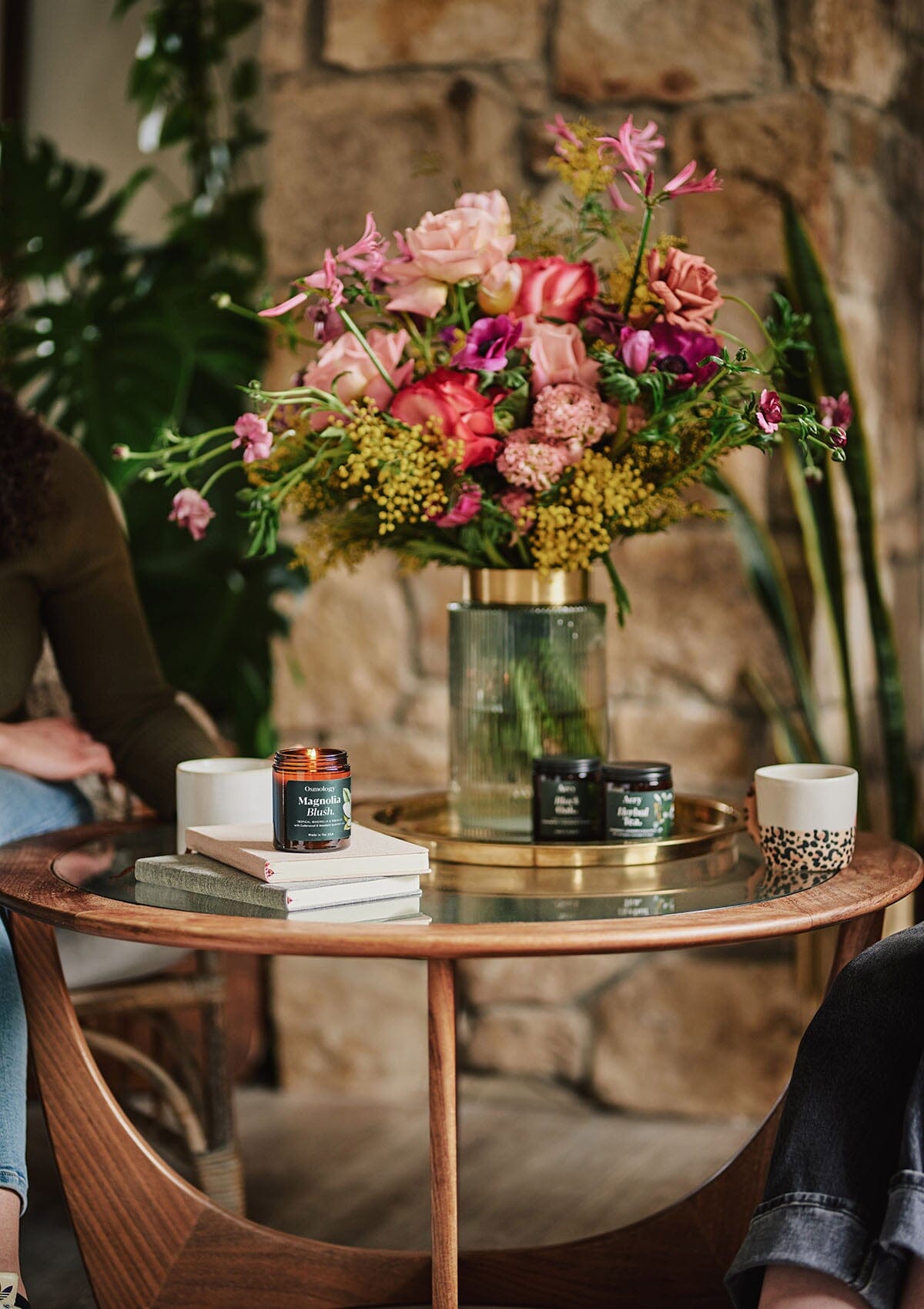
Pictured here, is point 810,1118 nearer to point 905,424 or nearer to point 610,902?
point 610,902

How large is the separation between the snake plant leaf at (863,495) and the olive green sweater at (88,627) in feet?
3.15

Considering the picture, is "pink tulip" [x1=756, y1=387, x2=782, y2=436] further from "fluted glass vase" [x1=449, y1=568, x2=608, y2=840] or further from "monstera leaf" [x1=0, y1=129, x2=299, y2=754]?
"monstera leaf" [x1=0, y1=129, x2=299, y2=754]

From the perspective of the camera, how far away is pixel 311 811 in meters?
1.20

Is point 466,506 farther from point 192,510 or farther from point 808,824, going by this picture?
point 808,824

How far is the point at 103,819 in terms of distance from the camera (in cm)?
177

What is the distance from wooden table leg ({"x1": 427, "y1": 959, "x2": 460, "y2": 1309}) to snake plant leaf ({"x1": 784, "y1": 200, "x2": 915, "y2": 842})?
42.7 inches

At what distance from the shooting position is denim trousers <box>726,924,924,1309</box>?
1.01 metres

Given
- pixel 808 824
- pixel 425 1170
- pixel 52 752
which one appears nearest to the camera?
pixel 808 824

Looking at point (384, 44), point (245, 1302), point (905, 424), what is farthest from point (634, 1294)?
point (384, 44)

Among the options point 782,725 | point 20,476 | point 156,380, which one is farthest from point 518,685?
point 156,380

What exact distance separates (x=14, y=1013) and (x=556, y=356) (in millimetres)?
805

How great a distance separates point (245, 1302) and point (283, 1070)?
1.01m

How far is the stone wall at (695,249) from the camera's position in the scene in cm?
216

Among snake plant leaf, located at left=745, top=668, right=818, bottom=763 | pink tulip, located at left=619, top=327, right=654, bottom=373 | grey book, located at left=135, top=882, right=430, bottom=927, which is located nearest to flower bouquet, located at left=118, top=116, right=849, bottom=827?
pink tulip, located at left=619, top=327, right=654, bottom=373
